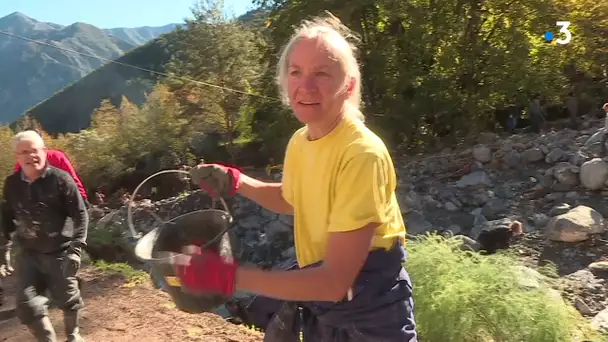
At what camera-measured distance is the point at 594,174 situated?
762cm

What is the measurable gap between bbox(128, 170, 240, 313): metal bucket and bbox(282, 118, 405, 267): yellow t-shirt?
0.26m

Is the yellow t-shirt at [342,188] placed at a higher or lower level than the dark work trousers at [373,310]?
higher

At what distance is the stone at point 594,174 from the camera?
7570mm

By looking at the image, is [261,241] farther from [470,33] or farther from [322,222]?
[322,222]

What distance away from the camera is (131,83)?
1277 inches

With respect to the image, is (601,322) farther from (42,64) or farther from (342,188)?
(42,64)

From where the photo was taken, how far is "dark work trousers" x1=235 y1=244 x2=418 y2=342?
1.51 m

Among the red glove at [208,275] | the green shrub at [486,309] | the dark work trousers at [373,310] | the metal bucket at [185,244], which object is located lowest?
the green shrub at [486,309]

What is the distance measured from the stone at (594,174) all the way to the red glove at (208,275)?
7383 mm

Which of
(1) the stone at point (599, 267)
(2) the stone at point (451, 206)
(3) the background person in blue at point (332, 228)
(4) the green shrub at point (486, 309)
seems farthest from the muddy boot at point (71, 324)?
(2) the stone at point (451, 206)

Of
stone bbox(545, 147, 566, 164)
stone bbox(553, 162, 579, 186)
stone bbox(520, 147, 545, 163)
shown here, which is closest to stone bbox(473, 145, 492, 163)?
stone bbox(520, 147, 545, 163)

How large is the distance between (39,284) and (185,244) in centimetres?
208

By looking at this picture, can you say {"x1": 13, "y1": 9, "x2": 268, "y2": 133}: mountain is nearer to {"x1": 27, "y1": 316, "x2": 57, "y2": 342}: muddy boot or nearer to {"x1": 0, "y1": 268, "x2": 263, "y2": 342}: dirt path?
{"x1": 0, "y1": 268, "x2": 263, "y2": 342}: dirt path

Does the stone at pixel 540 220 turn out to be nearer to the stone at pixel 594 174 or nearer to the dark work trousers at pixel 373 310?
the stone at pixel 594 174
